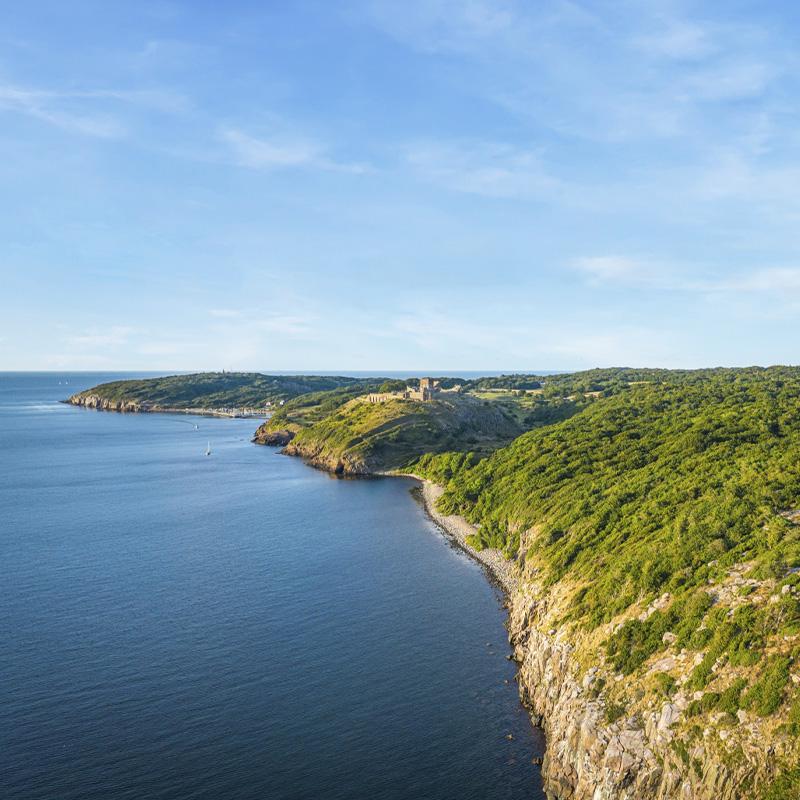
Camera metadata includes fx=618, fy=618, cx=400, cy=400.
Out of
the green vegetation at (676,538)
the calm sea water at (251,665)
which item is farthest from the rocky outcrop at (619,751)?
the calm sea water at (251,665)

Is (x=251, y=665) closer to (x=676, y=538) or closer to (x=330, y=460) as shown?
(x=676, y=538)

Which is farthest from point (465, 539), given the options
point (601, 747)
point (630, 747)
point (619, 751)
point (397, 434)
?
point (397, 434)

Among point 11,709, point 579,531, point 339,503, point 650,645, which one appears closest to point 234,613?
point 11,709

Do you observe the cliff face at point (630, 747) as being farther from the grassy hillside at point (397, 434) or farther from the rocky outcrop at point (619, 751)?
the grassy hillside at point (397, 434)

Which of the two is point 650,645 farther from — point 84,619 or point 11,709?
point 84,619

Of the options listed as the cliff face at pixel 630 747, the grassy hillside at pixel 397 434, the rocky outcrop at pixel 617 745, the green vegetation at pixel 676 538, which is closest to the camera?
the cliff face at pixel 630 747

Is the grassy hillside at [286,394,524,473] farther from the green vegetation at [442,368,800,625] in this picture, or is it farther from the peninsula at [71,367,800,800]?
the peninsula at [71,367,800,800]
